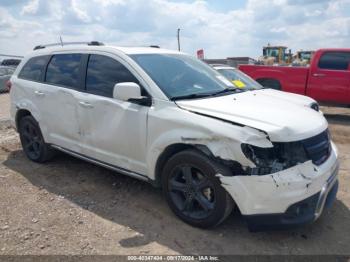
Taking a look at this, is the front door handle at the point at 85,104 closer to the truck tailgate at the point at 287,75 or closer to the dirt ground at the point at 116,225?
the dirt ground at the point at 116,225

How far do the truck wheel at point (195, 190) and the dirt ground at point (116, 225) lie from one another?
152 mm

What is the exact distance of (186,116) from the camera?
357 cm

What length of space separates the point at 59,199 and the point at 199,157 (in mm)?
2008

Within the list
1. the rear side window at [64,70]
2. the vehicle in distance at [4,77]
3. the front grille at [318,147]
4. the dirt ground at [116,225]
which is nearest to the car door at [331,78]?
the dirt ground at [116,225]

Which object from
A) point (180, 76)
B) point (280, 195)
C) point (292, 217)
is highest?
point (180, 76)

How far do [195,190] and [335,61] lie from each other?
8.45 meters

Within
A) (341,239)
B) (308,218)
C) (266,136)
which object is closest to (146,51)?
Answer: (266,136)

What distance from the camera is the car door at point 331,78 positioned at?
10.2m

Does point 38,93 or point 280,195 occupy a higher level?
point 38,93

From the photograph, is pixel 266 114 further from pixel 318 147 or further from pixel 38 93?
pixel 38 93

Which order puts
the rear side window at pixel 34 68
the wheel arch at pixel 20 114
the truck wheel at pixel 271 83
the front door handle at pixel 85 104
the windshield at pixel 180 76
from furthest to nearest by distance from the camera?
the truck wheel at pixel 271 83 < the wheel arch at pixel 20 114 < the rear side window at pixel 34 68 < the front door handle at pixel 85 104 < the windshield at pixel 180 76

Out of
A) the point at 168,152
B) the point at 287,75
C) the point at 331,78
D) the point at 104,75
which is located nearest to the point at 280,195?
the point at 168,152

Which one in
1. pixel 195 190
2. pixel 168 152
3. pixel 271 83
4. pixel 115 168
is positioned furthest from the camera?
pixel 271 83

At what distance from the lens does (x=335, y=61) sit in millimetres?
10414
